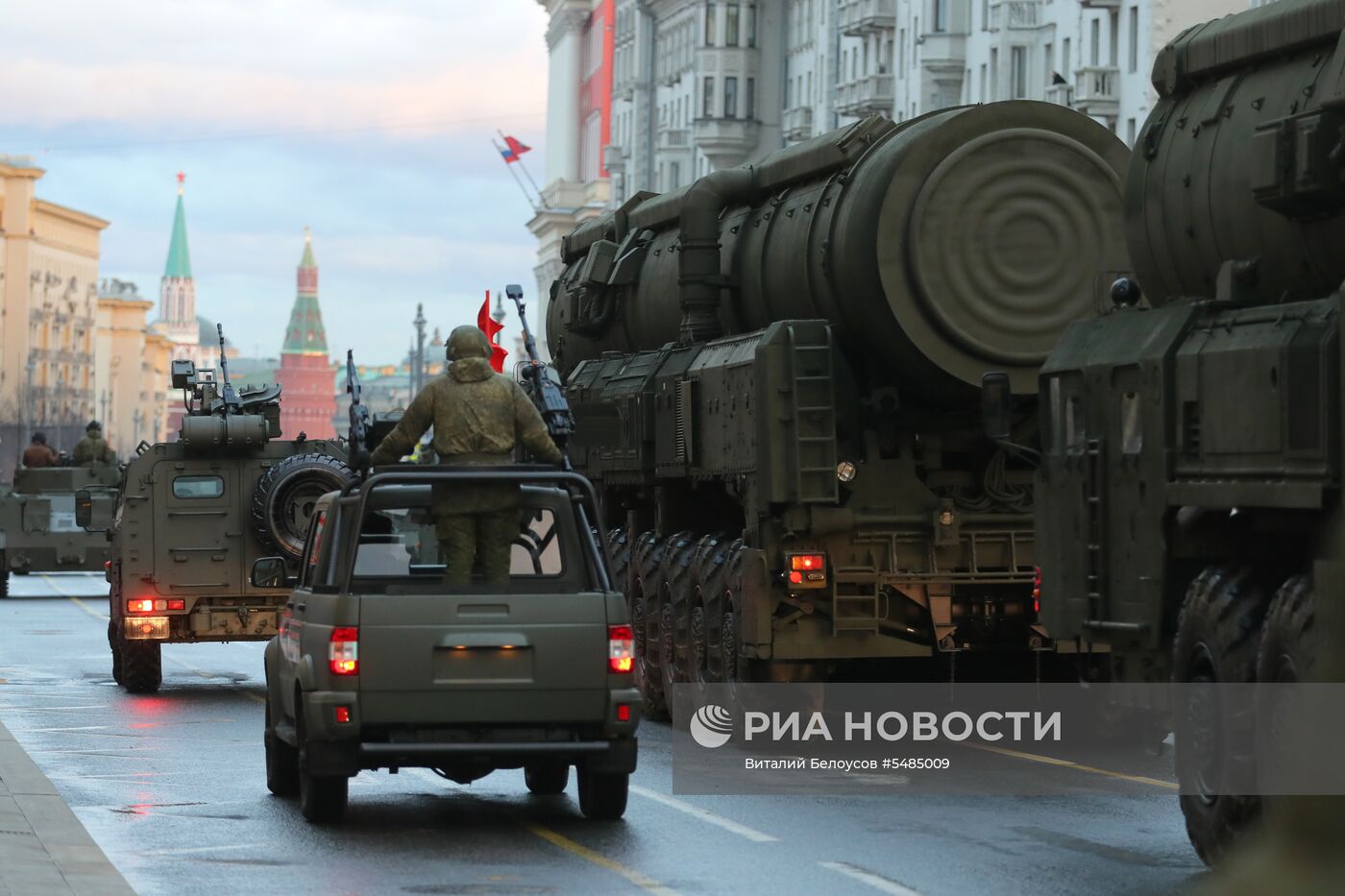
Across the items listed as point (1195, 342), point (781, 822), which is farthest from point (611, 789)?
point (1195, 342)

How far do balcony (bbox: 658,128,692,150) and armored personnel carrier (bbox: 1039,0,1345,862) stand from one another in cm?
9128

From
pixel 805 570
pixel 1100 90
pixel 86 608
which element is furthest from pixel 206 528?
pixel 1100 90

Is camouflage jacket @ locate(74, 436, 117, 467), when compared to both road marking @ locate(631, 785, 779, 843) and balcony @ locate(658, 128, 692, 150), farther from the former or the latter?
balcony @ locate(658, 128, 692, 150)

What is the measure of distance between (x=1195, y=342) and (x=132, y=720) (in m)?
11.5

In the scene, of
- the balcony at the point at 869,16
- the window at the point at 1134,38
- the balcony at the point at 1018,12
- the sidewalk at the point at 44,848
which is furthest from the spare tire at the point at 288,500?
the balcony at the point at 869,16

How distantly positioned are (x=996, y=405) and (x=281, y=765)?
14.5 feet

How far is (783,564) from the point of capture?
731 inches

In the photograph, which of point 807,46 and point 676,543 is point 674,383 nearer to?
point 676,543

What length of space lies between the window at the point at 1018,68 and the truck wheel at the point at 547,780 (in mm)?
52013

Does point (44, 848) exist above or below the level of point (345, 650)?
below

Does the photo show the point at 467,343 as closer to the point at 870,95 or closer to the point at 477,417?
the point at 477,417

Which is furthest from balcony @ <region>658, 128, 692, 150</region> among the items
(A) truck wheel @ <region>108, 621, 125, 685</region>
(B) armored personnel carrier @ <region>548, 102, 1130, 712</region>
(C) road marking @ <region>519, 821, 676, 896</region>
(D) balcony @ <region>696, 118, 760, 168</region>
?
(C) road marking @ <region>519, 821, 676, 896</region>

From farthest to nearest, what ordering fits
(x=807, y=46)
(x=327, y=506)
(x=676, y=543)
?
(x=807, y=46), (x=676, y=543), (x=327, y=506)

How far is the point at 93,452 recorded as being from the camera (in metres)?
51.7
